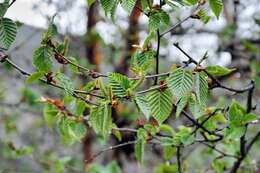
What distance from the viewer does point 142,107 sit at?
748 mm

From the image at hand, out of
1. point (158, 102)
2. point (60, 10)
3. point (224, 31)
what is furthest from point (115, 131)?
point (224, 31)

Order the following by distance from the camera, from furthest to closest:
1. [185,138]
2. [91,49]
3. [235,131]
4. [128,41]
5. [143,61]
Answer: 1. [91,49]
2. [128,41]
3. [185,138]
4. [235,131]
5. [143,61]

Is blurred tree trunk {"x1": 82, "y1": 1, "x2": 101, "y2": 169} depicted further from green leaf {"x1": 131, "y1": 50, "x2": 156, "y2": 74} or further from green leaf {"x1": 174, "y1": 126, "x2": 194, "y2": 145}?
green leaf {"x1": 131, "y1": 50, "x2": 156, "y2": 74}

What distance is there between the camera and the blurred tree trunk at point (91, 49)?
2.49 metres

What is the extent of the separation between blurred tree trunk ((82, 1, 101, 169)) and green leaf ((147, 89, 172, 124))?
1694mm

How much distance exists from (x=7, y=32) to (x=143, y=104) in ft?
0.81

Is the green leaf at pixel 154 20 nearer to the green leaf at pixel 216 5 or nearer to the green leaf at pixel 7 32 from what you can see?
the green leaf at pixel 216 5

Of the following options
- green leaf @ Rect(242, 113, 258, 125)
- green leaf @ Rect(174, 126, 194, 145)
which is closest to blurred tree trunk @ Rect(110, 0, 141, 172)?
green leaf @ Rect(174, 126, 194, 145)

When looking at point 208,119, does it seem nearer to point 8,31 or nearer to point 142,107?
point 142,107

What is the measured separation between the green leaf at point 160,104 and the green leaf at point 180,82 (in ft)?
0.14

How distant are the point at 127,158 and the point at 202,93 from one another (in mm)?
1733

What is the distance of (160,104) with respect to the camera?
0.76 m

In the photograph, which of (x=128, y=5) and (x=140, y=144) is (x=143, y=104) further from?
(x=140, y=144)

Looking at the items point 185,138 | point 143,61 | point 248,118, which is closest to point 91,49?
point 185,138
